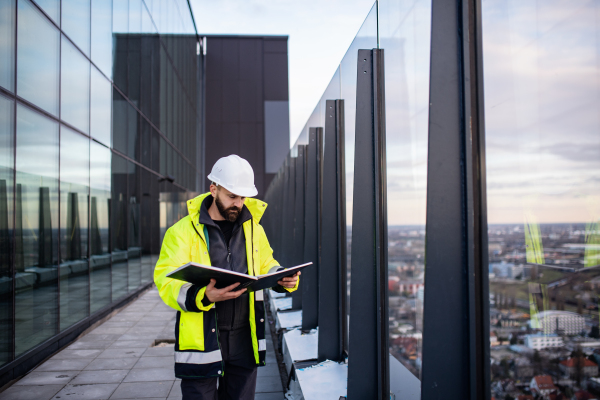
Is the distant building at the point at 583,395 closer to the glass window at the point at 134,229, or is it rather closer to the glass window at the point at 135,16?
the glass window at the point at 134,229

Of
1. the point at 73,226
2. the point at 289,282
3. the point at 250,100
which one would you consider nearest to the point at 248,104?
the point at 250,100

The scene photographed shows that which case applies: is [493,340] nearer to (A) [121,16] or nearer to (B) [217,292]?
(B) [217,292]

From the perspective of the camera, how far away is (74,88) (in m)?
7.62

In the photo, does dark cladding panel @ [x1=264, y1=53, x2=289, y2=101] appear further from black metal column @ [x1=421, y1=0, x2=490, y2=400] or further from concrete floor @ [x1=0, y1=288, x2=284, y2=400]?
black metal column @ [x1=421, y1=0, x2=490, y2=400]

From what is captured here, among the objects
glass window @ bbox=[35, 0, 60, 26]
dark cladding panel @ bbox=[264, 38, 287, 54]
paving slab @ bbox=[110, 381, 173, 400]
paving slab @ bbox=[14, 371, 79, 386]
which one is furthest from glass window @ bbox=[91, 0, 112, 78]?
dark cladding panel @ bbox=[264, 38, 287, 54]

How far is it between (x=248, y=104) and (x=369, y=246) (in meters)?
28.6

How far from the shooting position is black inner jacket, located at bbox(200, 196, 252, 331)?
101 inches

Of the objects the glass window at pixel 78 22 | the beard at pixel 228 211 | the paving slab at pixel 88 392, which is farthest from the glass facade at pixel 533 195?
the glass window at pixel 78 22

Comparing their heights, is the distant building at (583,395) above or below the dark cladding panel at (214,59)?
below

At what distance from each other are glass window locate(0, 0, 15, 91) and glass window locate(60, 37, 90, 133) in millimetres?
1656

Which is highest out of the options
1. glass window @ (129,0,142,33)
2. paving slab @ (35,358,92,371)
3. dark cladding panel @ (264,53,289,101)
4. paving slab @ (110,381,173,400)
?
dark cladding panel @ (264,53,289,101)

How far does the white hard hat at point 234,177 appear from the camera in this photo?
253cm

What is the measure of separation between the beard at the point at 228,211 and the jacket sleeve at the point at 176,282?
271 mm

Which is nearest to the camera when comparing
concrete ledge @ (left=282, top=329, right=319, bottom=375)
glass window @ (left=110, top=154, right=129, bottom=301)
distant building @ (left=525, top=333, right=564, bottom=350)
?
distant building @ (left=525, top=333, right=564, bottom=350)
